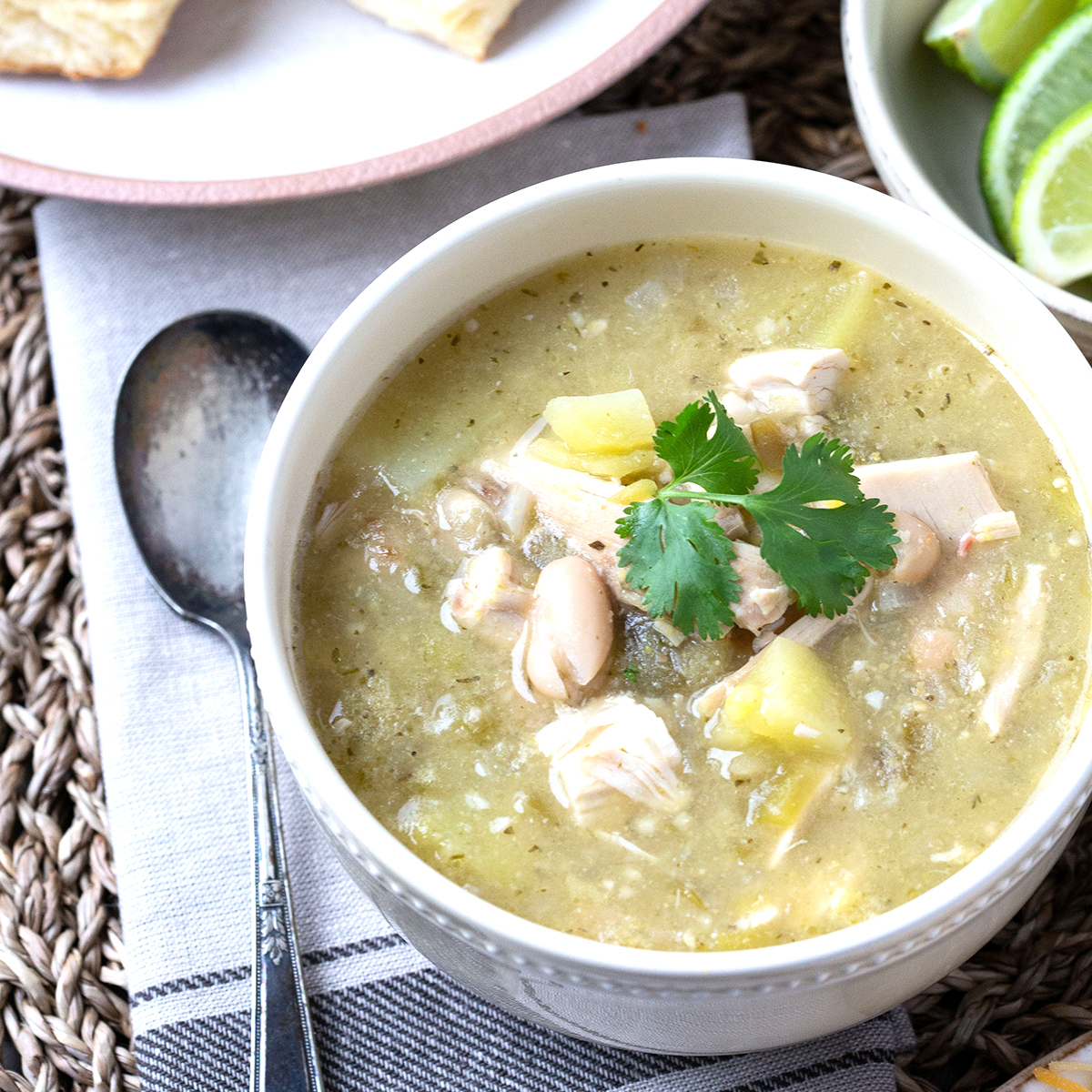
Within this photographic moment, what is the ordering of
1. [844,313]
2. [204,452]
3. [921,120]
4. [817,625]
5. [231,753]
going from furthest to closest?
[921,120]
[204,452]
[231,753]
[844,313]
[817,625]

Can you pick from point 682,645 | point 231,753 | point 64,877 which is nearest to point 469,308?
point 682,645

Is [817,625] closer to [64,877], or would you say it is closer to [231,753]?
[231,753]

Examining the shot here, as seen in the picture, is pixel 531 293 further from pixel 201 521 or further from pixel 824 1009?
pixel 824 1009

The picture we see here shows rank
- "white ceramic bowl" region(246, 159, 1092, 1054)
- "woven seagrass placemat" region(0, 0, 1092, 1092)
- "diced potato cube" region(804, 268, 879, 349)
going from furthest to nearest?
"woven seagrass placemat" region(0, 0, 1092, 1092), "diced potato cube" region(804, 268, 879, 349), "white ceramic bowl" region(246, 159, 1092, 1054)

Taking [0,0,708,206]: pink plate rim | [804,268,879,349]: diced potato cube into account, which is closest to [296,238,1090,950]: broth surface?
[804,268,879,349]: diced potato cube

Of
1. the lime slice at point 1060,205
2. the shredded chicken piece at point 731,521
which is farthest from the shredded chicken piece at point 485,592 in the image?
the lime slice at point 1060,205

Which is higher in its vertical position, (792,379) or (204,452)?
(792,379)

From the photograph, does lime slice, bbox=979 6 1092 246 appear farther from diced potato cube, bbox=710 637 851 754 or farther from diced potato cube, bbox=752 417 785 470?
diced potato cube, bbox=710 637 851 754
